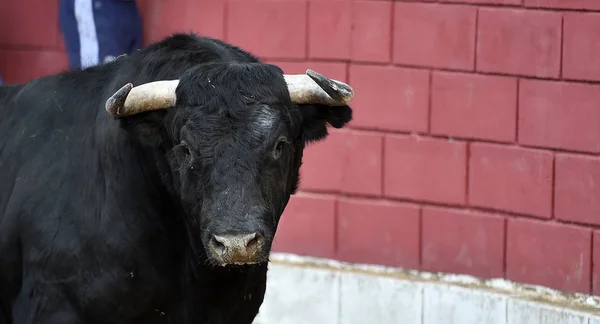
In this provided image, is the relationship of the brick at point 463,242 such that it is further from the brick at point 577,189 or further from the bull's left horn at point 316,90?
the bull's left horn at point 316,90

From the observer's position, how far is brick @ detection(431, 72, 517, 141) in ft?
22.0

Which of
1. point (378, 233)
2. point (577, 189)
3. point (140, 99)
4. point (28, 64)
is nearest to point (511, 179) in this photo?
point (577, 189)

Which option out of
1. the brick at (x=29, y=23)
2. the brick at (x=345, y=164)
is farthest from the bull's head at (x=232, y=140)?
the brick at (x=29, y=23)

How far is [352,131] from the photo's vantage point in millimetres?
7289

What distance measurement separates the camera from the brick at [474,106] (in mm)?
6703

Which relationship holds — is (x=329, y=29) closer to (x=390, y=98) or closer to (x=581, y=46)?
(x=390, y=98)

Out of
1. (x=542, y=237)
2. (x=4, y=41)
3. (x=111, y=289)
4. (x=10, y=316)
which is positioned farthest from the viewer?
(x=4, y=41)

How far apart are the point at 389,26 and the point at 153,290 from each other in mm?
2574

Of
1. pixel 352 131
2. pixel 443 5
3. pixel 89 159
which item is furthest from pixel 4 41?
pixel 89 159

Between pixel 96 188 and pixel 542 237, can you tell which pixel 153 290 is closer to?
pixel 96 188

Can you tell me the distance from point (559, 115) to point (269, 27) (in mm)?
1859

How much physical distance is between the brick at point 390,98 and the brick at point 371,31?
63 millimetres

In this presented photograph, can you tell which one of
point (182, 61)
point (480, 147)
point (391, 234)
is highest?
point (182, 61)

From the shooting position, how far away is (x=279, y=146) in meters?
4.84
